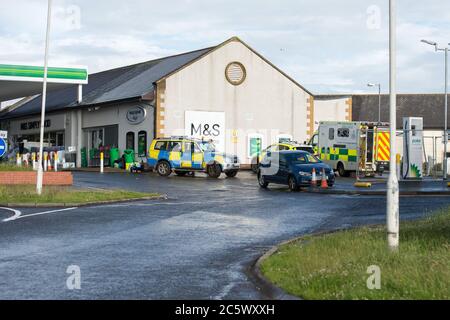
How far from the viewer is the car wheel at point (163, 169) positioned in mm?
34906

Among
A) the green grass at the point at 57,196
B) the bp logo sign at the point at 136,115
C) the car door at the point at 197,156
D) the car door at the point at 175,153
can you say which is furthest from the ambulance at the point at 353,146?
the green grass at the point at 57,196

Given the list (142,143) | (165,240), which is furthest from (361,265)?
(142,143)

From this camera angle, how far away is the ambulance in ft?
111

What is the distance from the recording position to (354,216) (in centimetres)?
1634

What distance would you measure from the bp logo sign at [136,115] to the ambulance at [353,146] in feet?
35.8

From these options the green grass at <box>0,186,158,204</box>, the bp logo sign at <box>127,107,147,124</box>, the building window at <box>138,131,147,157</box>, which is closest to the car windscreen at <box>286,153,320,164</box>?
the green grass at <box>0,186,158,204</box>

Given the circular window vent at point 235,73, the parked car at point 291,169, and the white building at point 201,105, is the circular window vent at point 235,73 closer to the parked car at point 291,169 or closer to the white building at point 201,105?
the white building at point 201,105

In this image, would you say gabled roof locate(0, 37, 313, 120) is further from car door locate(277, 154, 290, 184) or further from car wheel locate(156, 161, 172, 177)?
car door locate(277, 154, 290, 184)

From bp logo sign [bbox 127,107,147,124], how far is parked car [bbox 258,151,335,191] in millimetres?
15683

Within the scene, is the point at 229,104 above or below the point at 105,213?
above
